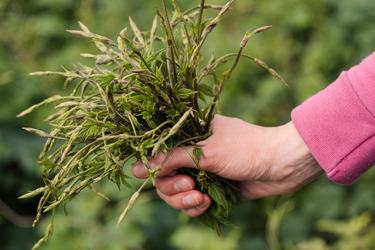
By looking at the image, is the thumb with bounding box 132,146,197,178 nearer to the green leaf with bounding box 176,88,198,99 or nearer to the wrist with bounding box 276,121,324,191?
the green leaf with bounding box 176,88,198,99

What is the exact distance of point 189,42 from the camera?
110cm

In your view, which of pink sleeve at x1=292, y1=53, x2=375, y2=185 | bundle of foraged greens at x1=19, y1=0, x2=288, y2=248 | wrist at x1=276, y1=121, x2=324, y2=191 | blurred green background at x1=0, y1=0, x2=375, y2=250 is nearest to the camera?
bundle of foraged greens at x1=19, y1=0, x2=288, y2=248

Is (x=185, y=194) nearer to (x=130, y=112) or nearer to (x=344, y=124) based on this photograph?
(x=130, y=112)

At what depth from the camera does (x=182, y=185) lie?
4.18ft

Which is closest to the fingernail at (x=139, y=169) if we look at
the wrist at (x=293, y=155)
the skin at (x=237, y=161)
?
the skin at (x=237, y=161)

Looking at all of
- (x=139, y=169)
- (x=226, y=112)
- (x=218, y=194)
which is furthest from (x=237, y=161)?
(x=226, y=112)

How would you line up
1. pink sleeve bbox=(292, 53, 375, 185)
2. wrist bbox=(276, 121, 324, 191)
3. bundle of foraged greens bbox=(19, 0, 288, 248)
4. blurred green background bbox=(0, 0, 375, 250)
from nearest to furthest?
bundle of foraged greens bbox=(19, 0, 288, 248), pink sleeve bbox=(292, 53, 375, 185), wrist bbox=(276, 121, 324, 191), blurred green background bbox=(0, 0, 375, 250)

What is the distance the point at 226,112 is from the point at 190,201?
117cm

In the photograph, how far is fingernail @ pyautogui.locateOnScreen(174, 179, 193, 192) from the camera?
1.27 meters

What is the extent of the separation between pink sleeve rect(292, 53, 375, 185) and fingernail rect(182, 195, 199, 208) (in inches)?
13.2

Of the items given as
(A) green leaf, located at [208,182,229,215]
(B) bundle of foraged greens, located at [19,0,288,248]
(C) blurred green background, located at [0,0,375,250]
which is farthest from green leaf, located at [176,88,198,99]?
(C) blurred green background, located at [0,0,375,250]

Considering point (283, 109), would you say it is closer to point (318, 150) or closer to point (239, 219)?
point (239, 219)

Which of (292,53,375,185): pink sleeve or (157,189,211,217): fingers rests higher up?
(292,53,375,185): pink sleeve

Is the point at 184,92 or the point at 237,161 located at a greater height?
the point at 184,92
